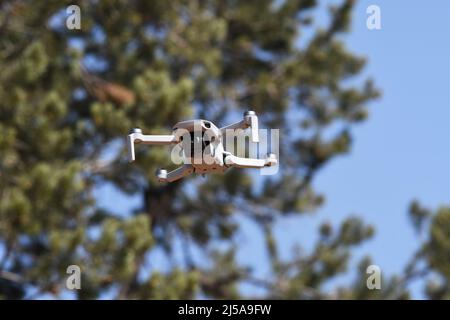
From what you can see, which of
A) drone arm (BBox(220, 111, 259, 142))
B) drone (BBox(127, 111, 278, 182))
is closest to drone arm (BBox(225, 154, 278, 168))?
drone (BBox(127, 111, 278, 182))

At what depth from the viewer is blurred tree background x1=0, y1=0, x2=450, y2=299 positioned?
1712 cm

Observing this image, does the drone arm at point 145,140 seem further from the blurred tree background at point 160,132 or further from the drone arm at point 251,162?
the blurred tree background at point 160,132

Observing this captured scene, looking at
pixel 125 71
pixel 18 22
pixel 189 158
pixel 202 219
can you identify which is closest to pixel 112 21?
pixel 125 71

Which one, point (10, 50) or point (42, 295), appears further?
point (10, 50)

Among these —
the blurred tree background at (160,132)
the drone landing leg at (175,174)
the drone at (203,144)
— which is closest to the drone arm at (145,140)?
the drone at (203,144)

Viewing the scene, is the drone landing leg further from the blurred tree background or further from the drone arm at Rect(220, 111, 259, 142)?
the blurred tree background

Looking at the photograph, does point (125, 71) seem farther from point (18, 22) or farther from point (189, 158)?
point (189, 158)

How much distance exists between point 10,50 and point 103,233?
362 centimetres

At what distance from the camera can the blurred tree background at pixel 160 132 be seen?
56.2ft

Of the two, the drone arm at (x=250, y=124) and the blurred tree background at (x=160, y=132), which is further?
the blurred tree background at (x=160, y=132)

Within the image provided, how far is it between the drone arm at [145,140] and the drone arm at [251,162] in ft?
1.12

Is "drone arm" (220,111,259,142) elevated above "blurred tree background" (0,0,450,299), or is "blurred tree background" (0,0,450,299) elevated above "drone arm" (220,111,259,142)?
"blurred tree background" (0,0,450,299)

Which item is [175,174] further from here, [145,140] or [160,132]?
[160,132]

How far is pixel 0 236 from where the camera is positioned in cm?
1728
